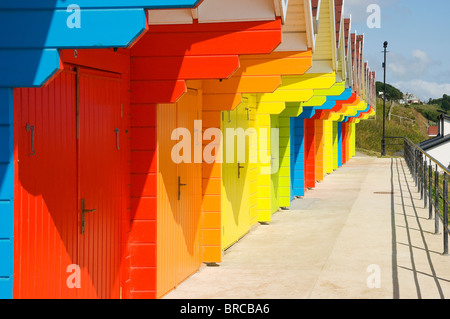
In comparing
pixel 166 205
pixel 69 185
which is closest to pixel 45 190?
pixel 69 185

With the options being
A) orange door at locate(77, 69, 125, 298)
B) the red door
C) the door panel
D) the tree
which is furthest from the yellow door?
the tree

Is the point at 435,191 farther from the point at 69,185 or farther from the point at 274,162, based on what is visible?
the point at 69,185

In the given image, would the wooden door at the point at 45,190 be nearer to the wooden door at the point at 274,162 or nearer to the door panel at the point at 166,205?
the door panel at the point at 166,205

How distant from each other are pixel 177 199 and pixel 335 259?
8.25 feet

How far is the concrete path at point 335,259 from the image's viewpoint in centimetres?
729

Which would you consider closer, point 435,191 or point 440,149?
point 435,191

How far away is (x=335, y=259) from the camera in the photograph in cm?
908

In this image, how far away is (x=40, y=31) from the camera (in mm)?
4230

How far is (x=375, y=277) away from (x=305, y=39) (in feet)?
9.29

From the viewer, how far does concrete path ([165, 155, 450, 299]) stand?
7293mm

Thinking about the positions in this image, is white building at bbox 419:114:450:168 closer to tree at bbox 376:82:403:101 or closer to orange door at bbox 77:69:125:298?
orange door at bbox 77:69:125:298
